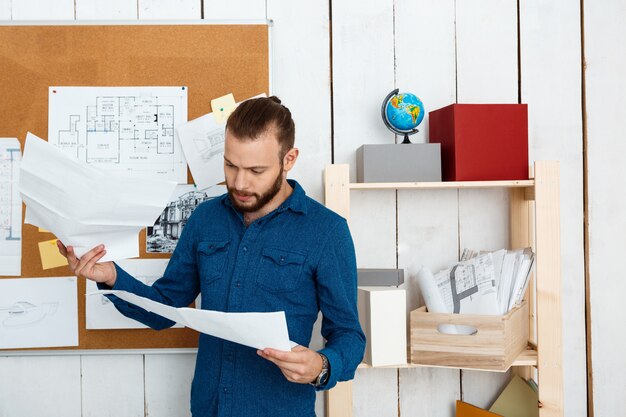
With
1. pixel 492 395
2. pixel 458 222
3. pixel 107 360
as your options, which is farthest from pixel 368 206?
pixel 107 360

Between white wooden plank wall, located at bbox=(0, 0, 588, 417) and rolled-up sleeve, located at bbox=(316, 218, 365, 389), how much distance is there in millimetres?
449

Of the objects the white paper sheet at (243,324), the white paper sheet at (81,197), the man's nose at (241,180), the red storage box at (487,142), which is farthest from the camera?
the red storage box at (487,142)

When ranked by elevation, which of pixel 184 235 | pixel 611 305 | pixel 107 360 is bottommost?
pixel 107 360

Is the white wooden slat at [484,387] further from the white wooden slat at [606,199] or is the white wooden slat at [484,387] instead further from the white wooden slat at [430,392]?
the white wooden slat at [606,199]

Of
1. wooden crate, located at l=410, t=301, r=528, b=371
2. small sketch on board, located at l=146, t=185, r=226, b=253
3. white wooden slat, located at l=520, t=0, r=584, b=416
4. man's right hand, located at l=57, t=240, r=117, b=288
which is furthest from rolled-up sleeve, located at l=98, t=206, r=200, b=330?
white wooden slat, located at l=520, t=0, r=584, b=416

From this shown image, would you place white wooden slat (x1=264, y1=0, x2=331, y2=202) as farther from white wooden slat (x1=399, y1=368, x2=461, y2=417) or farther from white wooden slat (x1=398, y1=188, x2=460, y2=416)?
white wooden slat (x1=399, y1=368, x2=461, y2=417)

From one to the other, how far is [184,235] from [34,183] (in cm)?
40

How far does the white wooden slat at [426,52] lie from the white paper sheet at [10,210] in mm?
1198

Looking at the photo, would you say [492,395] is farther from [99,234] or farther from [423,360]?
[99,234]

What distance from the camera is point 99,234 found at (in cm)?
115

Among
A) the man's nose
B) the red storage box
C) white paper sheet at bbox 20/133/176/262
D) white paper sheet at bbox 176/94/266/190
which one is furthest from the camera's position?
white paper sheet at bbox 176/94/266/190

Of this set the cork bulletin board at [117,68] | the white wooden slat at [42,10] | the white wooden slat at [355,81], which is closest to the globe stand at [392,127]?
the white wooden slat at [355,81]

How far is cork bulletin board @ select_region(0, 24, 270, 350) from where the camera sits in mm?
1674

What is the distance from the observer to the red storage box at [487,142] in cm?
152
